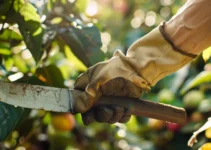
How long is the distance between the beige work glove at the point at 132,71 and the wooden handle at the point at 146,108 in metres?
0.01

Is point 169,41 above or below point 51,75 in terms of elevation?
above

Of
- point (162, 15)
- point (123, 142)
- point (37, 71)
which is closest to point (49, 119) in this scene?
point (37, 71)

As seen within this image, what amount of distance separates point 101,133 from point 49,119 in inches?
17.6

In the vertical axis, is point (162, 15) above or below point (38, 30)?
below

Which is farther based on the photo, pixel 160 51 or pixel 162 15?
pixel 162 15

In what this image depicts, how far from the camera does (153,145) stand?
1875mm

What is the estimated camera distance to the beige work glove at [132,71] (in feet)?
2.89

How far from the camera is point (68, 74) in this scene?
62.6 inches

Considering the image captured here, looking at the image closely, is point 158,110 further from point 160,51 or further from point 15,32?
point 15,32

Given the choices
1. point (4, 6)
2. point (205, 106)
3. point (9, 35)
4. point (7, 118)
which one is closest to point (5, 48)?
point (9, 35)

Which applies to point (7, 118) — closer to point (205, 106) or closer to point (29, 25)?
point (29, 25)

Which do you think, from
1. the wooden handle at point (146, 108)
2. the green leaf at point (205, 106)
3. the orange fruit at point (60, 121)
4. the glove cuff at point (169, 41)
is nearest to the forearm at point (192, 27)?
the glove cuff at point (169, 41)

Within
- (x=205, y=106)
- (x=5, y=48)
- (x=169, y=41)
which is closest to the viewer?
(x=169, y=41)

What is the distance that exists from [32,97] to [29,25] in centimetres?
27
